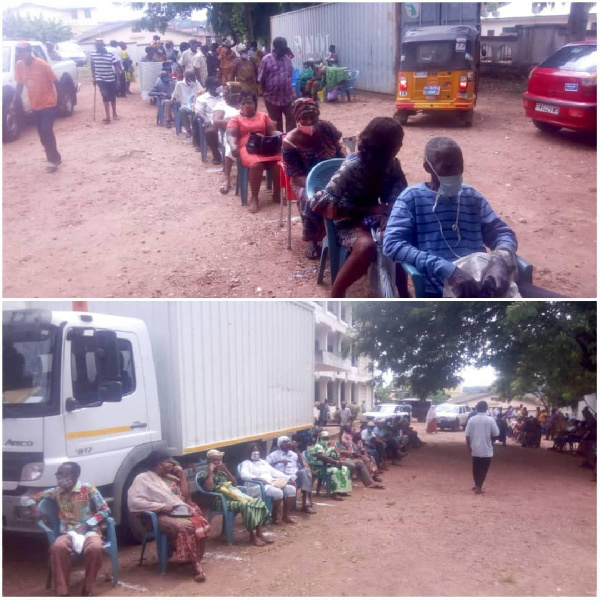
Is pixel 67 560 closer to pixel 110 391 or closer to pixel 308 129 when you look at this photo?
pixel 110 391

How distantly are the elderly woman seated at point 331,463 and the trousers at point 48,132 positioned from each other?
332 centimetres

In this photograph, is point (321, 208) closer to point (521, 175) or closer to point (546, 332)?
point (546, 332)

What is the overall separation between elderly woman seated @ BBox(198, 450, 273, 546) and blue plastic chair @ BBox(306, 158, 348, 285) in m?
1.30

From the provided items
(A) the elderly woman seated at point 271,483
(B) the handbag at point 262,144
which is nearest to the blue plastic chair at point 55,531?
(A) the elderly woman seated at point 271,483

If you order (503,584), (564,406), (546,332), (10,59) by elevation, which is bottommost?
(503,584)

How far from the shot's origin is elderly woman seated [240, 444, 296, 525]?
169 inches

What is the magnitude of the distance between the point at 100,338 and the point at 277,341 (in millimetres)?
1221

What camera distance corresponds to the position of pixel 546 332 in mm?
3234

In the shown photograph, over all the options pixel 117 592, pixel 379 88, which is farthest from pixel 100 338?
pixel 379 88

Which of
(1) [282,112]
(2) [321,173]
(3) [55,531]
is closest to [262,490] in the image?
(3) [55,531]

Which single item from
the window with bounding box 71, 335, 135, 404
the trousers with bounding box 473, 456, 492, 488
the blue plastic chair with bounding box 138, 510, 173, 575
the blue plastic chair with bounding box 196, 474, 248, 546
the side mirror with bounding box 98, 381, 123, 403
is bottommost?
the blue plastic chair with bounding box 196, 474, 248, 546

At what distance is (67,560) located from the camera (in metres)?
2.69

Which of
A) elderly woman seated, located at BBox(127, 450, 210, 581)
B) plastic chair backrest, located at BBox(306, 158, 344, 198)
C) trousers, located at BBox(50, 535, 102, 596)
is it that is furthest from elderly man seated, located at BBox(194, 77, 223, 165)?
trousers, located at BBox(50, 535, 102, 596)

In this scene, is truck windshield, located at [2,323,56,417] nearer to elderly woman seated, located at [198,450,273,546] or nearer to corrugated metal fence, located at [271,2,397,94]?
elderly woman seated, located at [198,450,273,546]
